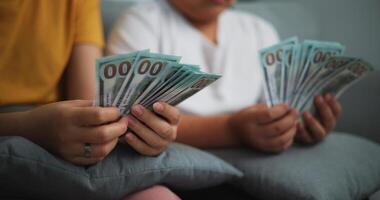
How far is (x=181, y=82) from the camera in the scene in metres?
0.68

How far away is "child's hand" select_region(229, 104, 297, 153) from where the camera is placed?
3.15 ft

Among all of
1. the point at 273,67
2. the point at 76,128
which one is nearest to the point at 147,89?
the point at 76,128

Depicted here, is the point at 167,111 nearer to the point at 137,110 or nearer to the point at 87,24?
the point at 137,110

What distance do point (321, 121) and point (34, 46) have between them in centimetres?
70

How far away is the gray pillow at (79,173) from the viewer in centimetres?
68

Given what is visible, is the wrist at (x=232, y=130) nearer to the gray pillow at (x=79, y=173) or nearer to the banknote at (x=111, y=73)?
the gray pillow at (x=79, y=173)

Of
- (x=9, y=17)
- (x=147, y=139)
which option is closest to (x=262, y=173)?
(x=147, y=139)

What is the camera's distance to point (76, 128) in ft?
2.18

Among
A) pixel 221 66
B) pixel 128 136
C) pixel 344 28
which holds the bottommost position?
pixel 128 136

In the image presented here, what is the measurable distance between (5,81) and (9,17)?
0.12 meters

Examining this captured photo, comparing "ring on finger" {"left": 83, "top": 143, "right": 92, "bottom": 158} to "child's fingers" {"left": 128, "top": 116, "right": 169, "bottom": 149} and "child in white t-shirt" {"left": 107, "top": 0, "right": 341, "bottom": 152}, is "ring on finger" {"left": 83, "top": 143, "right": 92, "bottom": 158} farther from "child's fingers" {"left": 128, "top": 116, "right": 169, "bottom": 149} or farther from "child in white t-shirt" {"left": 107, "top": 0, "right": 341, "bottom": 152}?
"child in white t-shirt" {"left": 107, "top": 0, "right": 341, "bottom": 152}

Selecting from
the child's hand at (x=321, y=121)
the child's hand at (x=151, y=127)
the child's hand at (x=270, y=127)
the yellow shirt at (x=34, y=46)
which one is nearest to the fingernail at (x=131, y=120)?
the child's hand at (x=151, y=127)

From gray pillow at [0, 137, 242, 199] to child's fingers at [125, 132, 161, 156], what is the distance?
1cm

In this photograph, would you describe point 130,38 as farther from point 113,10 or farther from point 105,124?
point 105,124
